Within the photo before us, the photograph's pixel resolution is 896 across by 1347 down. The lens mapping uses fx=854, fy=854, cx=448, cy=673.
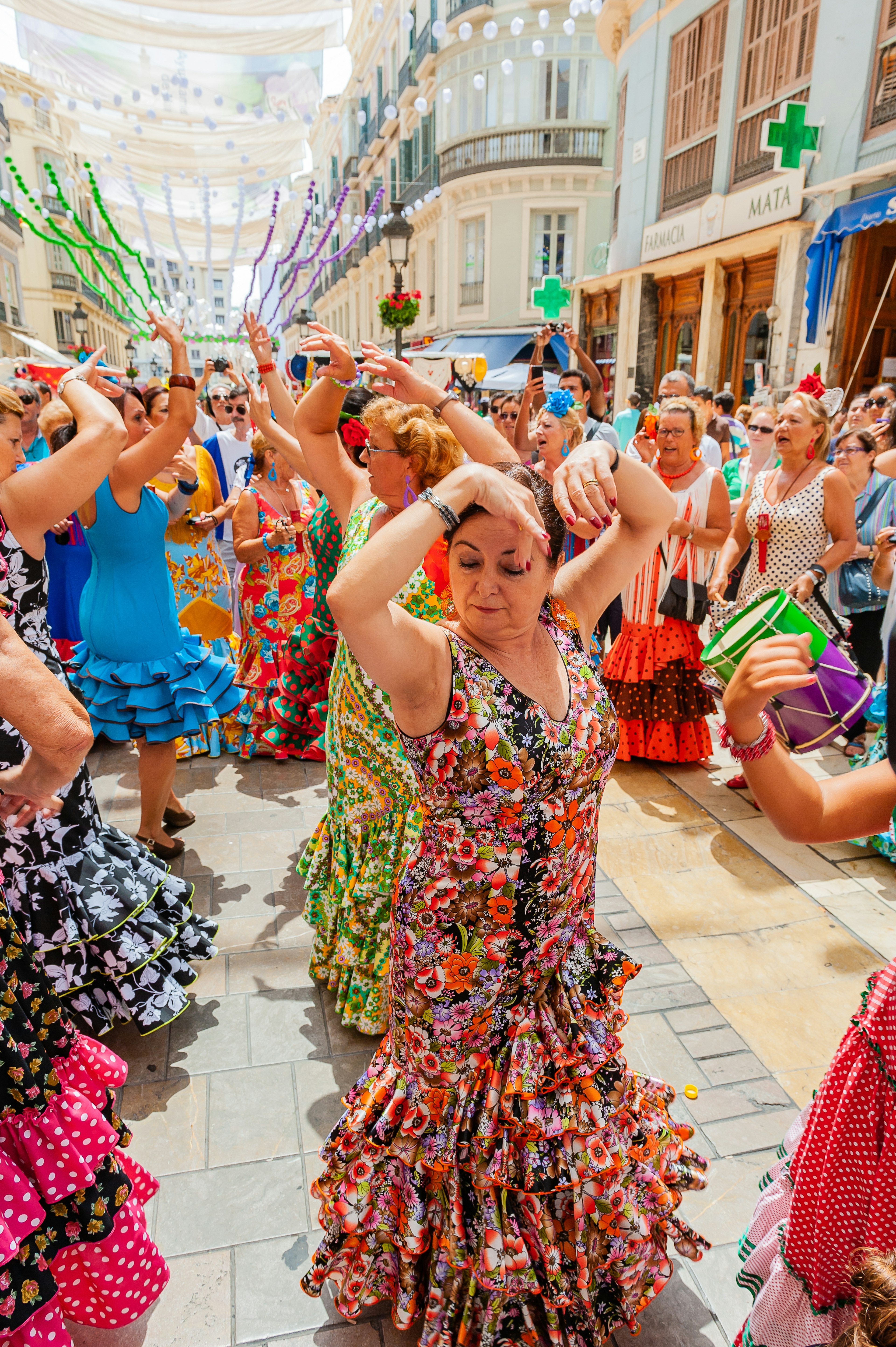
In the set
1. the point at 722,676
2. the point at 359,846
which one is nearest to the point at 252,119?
the point at 359,846

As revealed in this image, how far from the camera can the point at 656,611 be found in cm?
526

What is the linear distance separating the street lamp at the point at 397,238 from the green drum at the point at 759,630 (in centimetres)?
823

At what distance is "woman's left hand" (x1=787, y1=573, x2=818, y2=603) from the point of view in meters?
4.31

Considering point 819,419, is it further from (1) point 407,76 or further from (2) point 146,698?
(1) point 407,76

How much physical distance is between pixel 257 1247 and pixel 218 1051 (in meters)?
0.78

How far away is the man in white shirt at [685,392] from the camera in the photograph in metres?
6.72

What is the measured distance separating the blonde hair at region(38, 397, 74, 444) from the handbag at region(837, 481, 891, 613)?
4.50 meters

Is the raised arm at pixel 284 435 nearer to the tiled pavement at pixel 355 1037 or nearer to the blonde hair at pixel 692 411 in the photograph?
the tiled pavement at pixel 355 1037

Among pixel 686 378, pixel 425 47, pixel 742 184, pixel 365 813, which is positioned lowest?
pixel 365 813

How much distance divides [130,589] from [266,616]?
5.48 ft

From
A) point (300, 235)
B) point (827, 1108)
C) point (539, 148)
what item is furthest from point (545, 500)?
point (539, 148)

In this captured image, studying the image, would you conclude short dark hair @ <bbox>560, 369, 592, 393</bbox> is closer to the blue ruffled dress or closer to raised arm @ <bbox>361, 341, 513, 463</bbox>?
the blue ruffled dress

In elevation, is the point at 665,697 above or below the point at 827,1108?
below

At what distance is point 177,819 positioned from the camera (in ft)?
14.7
